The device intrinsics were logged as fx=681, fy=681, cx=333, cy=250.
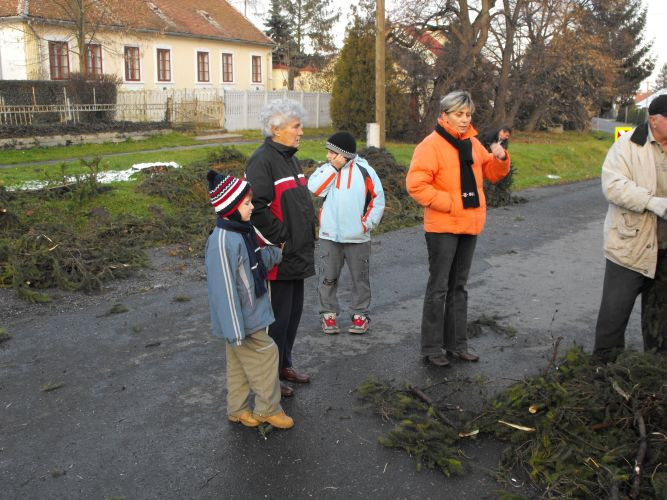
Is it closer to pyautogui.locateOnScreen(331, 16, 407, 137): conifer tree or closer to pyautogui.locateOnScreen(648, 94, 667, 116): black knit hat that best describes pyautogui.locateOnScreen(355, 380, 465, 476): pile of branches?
pyautogui.locateOnScreen(648, 94, 667, 116): black knit hat

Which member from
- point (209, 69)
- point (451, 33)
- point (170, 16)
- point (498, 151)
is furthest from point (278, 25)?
point (498, 151)

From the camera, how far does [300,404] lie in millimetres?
4676

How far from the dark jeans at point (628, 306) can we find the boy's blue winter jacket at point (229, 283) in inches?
95.0

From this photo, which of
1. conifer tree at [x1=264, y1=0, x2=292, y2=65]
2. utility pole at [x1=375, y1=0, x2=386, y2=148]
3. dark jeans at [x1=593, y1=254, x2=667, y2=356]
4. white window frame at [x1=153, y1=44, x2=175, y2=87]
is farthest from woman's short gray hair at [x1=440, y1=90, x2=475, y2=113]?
conifer tree at [x1=264, y1=0, x2=292, y2=65]

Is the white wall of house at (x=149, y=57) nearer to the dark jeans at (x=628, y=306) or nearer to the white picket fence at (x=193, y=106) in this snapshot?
the white picket fence at (x=193, y=106)

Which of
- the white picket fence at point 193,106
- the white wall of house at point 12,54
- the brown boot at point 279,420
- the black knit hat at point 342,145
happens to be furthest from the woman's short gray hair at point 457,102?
the white wall of house at point 12,54

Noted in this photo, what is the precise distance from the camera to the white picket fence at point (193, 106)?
24469mm

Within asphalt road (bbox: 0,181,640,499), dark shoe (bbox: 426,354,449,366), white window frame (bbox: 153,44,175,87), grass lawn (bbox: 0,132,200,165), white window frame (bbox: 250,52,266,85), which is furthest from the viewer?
white window frame (bbox: 250,52,266,85)

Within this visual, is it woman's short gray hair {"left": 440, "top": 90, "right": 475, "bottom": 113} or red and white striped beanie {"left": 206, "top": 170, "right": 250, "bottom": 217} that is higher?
woman's short gray hair {"left": 440, "top": 90, "right": 475, "bottom": 113}

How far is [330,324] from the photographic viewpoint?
6137mm

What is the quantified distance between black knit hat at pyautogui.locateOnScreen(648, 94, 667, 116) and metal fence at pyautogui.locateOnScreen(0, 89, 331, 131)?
1916 centimetres

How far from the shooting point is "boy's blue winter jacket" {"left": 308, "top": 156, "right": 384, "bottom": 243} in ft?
19.9

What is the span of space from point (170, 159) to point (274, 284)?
38.2 ft

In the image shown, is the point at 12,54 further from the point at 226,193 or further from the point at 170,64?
the point at 226,193
